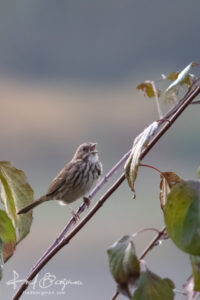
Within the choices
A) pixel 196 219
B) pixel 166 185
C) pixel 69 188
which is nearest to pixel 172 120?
pixel 166 185

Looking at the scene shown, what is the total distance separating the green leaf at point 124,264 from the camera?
0.90 meters

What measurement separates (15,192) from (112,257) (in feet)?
1.09

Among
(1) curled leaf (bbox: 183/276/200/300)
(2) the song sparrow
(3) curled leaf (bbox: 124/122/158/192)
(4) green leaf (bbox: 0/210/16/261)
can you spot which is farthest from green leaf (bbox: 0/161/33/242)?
(2) the song sparrow

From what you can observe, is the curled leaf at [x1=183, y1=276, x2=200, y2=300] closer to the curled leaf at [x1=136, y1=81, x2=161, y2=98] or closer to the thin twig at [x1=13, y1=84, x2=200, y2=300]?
the thin twig at [x1=13, y1=84, x2=200, y2=300]

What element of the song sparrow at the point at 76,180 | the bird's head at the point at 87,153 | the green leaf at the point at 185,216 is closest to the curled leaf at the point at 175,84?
the green leaf at the point at 185,216

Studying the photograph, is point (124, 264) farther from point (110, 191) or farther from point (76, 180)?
point (76, 180)

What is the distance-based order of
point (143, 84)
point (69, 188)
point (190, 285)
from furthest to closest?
point (69, 188)
point (143, 84)
point (190, 285)

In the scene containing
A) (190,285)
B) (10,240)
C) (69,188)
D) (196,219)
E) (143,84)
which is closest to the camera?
(196,219)

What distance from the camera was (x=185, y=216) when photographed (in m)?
0.86

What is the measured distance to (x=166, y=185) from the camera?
1.16m

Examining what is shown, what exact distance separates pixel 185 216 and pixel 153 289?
15cm

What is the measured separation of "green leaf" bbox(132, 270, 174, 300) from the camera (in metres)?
0.92

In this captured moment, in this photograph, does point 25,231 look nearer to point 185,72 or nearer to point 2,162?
point 2,162

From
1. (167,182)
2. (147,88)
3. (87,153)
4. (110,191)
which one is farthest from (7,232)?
(87,153)
